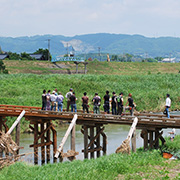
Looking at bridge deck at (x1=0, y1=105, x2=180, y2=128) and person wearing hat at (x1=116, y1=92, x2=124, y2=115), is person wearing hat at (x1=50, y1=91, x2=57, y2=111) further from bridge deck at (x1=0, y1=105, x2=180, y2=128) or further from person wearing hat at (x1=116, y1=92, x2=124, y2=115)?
person wearing hat at (x1=116, y1=92, x2=124, y2=115)

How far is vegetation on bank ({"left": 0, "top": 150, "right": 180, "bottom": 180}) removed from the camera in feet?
59.0

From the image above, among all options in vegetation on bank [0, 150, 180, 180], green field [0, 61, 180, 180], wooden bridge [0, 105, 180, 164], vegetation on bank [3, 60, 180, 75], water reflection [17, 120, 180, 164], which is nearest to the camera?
vegetation on bank [0, 150, 180, 180]

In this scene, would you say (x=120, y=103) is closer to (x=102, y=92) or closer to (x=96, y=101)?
(x=96, y=101)

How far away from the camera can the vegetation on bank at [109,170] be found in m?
18.0

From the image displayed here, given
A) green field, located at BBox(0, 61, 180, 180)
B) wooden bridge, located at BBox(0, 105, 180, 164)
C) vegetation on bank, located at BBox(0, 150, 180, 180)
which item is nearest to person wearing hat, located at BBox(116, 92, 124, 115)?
wooden bridge, located at BBox(0, 105, 180, 164)

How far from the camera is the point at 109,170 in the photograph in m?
18.6

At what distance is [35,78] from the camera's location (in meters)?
63.2

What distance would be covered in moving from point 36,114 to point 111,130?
46.8ft

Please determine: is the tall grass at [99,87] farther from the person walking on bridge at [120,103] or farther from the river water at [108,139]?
the person walking on bridge at [120,103]

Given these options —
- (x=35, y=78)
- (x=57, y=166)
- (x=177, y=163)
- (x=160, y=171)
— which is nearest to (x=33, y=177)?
(x=57, y=166)

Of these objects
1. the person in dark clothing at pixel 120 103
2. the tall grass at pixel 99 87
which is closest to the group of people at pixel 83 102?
the person in dark clothing at pixel 120 103

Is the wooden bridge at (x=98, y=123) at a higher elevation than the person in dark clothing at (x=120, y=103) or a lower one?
lower

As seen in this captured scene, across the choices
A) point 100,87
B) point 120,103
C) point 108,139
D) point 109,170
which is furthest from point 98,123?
point 100,87

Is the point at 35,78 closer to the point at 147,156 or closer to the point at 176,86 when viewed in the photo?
the point at 176,86
